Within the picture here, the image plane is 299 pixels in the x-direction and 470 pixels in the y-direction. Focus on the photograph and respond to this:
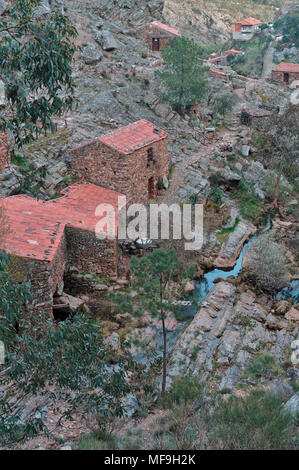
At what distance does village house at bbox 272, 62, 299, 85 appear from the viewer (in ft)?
150

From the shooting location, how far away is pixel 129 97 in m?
28.5

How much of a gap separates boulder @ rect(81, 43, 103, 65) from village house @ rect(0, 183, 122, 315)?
1780cm

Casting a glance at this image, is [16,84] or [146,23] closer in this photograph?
[16,84]

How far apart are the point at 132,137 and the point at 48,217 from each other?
242 inches

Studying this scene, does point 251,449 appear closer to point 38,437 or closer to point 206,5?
point 38,437

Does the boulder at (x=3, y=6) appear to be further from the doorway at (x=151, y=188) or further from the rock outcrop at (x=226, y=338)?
the rock outcrop at (x=226, y=338)

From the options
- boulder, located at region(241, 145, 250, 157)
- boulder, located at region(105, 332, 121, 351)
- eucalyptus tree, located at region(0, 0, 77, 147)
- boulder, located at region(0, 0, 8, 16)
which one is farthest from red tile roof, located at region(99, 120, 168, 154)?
boulder, located at region(0, 0, 8, 16)

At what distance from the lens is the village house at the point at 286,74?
45.8 metres

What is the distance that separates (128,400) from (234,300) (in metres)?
7.20

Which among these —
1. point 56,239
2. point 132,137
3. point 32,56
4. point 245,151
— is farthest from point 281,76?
point 32,56

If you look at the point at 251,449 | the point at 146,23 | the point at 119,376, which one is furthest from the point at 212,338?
the point at 146,23

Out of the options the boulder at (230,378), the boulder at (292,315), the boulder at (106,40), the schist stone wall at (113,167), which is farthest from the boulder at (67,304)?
the boulder at (106,40)

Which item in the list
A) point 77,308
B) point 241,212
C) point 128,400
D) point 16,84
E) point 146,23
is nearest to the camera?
point 16,84

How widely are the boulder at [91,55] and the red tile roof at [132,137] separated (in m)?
14.0
